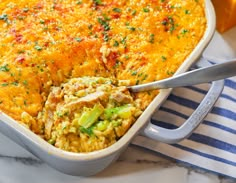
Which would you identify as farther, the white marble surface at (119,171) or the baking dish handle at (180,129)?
the white marble surface at (119,171)

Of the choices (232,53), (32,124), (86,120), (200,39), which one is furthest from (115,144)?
(232,53)

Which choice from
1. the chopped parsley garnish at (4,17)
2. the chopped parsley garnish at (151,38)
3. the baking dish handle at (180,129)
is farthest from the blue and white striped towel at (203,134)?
the chopped parsley garnish at (4,17)

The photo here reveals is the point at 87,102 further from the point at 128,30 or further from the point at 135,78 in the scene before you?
the point at 128,30

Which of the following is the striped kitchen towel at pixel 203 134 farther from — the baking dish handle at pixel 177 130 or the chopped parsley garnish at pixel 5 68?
the chopped parsley garnish at pixel 5 68

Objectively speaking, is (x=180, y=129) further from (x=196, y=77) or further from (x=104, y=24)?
(x=104, y=24)

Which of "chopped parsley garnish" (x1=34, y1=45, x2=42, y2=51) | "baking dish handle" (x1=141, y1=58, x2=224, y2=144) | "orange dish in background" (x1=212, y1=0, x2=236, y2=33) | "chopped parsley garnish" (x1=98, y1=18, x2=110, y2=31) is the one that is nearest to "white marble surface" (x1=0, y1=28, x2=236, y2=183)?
"baking dish handle" (x1=141, y1=58, x2=224, y2=144)

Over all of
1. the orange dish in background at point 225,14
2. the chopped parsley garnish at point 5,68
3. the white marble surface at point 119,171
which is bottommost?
the white marble surface at point 119,171
